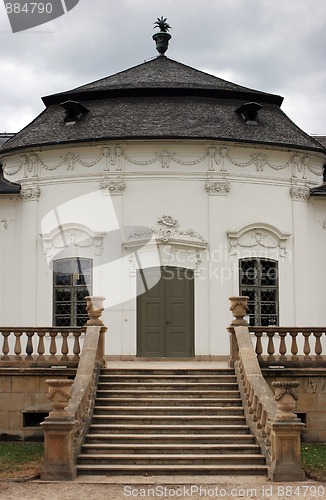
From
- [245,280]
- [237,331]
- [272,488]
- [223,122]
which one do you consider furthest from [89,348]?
[223,122]

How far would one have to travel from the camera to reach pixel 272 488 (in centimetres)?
1102

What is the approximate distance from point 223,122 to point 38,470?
11.1 meters

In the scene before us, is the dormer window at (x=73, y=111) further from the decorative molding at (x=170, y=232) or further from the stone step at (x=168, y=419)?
the stone step at (x=168, y=419)

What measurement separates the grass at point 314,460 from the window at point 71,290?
7306 millimetres

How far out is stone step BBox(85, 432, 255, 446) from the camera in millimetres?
12562

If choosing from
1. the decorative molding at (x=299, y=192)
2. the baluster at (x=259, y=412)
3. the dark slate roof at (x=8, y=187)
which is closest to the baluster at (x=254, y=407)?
the baluster at (x=259, y=412)

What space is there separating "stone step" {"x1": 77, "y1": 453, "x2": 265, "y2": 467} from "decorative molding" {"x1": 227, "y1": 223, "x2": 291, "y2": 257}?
27.1 ft

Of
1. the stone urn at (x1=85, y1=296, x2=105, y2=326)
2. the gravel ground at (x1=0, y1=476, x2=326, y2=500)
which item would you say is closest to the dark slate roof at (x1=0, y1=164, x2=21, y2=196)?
the stone urn at (x1=85, y1=296, x2=105, y2=326)

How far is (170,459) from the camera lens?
12.0m

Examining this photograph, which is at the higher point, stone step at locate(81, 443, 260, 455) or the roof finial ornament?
the roof finial ornament

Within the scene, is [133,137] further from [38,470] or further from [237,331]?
[38,470]

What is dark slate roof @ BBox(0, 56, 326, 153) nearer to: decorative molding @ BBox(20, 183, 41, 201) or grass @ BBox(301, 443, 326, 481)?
decorative molding @ BBox(20, 183, 41, 201)

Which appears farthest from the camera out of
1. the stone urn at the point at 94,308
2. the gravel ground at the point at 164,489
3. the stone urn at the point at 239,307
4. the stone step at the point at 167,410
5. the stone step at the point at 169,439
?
the stone urn at the point at 94,308

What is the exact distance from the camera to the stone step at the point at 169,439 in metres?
12.6
